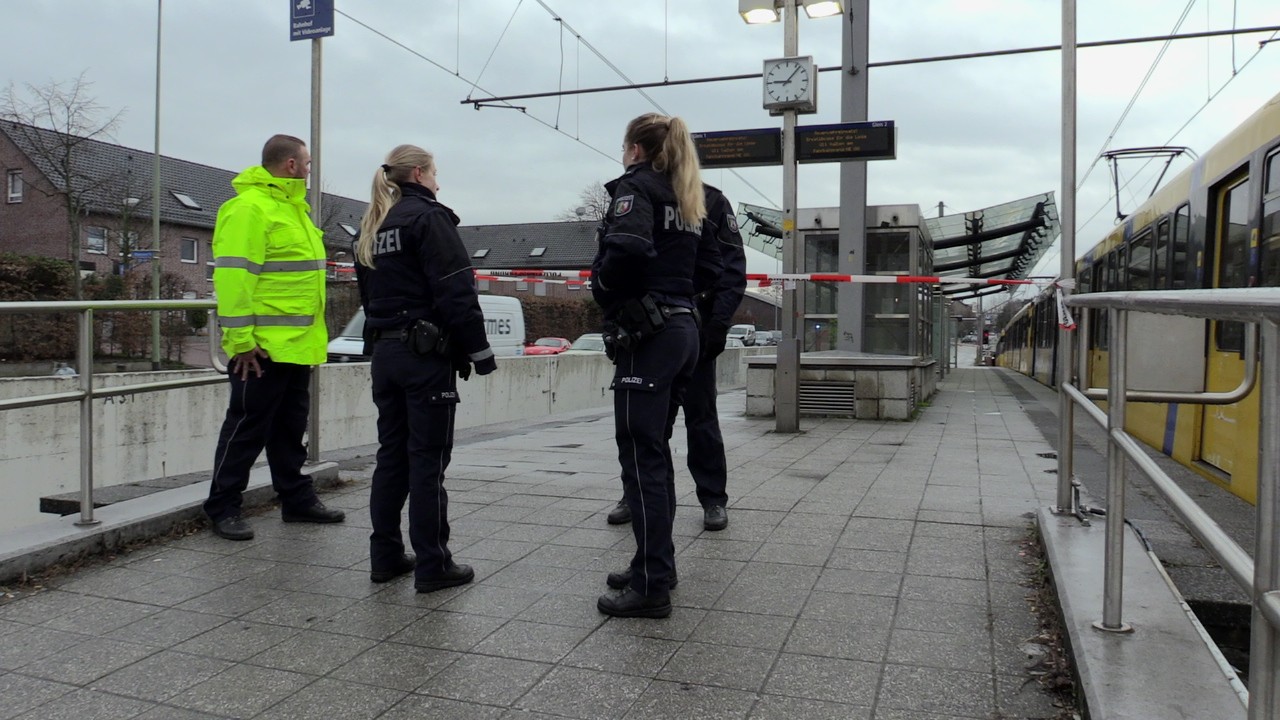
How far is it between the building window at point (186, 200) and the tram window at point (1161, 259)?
4780 cm

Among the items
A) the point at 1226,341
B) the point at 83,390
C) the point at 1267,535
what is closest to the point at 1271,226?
the point at 1226,341

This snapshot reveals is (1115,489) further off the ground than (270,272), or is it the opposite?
(270,272)

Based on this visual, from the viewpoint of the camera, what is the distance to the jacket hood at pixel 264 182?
15.4 feet

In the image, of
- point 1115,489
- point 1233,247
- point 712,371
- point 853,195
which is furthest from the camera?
point 853,195

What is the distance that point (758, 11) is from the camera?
9.78 meters

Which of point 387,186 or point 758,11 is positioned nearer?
point 387,186

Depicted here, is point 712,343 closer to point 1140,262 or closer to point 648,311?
point 648,311

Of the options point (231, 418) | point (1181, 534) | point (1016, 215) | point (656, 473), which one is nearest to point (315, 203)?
point (231, 418)

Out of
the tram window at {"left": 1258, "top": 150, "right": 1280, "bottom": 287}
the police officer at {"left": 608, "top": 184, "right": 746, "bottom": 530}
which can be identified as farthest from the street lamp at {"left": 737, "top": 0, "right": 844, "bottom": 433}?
the police officer at {"left": 608, "top": 184, "right": 746, "bottom": 530}

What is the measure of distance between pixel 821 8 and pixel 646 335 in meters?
7.36

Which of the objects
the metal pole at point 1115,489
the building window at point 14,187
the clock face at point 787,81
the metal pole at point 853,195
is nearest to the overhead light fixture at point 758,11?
the clock face at point 787,81

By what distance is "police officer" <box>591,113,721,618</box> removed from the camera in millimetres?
3467

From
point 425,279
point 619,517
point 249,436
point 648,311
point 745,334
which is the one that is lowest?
point 619,517

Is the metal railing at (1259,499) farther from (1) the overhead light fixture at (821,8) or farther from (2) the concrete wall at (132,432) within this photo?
(1) the overhead light fixture at (821,8)
